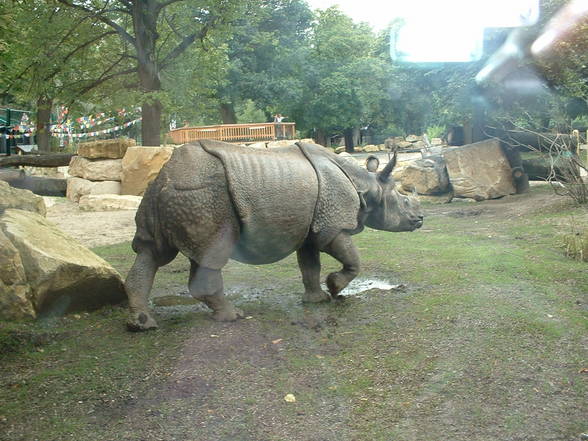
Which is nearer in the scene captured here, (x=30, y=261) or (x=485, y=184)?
(x=30, y=261)

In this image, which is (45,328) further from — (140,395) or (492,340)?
(492,340)

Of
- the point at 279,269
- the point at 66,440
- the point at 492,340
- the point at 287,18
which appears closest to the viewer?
the point at 66,440

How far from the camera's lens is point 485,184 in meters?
14.6

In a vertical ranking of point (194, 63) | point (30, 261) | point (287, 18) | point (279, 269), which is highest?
point (287, 18)

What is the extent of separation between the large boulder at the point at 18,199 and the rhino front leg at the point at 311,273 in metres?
2.91

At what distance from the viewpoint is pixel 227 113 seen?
27797 mm

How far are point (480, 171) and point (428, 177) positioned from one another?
4.08ft

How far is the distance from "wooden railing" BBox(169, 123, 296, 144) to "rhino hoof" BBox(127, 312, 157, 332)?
17683 mm

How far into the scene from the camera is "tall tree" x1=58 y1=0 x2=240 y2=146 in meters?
14.8

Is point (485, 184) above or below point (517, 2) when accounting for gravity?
below

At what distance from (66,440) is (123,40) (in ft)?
47.2

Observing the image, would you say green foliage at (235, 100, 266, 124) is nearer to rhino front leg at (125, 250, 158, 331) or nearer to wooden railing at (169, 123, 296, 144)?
wooden railing at (169, 123, 296, 144)

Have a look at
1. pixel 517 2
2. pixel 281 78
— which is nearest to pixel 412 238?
pixel 517 2

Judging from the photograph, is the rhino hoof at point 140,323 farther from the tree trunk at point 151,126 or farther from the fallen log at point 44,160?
the fallen log at point 44,160
